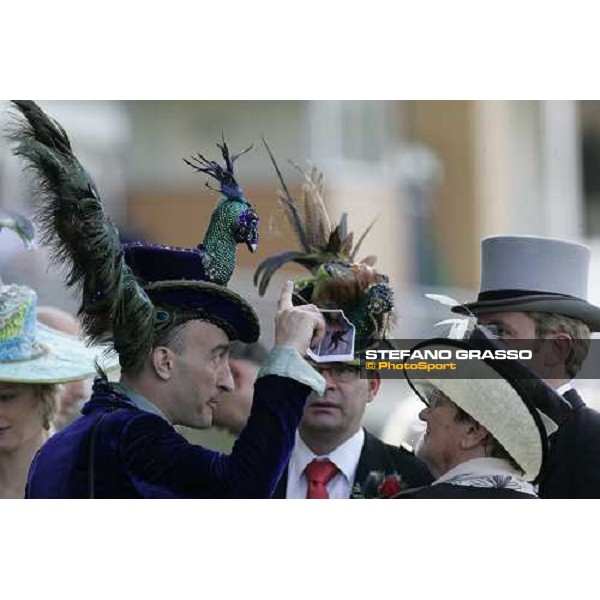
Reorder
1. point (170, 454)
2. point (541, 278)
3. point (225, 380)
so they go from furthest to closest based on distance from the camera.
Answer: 1. point (541, 278)
2. point (225, 380)
3. point (170, 454)

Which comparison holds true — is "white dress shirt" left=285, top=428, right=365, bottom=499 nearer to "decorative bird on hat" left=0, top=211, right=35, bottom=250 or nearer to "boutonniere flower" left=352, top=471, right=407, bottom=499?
"boutonniere flower" left=352, top=471, right=407, bottom=499

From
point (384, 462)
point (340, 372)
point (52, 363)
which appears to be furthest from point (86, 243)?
point (384, 462)

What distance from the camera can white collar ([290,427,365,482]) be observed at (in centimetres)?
504

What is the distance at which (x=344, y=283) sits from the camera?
503 centimetres

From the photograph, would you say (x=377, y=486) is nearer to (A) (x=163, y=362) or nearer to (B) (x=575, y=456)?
(B) (x=575, y=456)

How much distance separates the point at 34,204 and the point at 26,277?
266 mm

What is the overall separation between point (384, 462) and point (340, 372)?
0.32 meters

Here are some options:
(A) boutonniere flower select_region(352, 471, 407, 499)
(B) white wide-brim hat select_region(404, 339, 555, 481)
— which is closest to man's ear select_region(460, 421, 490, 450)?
(B) white wide-brim hat select_region(404, 339, 555, 481)

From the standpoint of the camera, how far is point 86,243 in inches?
189

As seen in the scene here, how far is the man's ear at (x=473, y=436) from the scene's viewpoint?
4789 millimetres

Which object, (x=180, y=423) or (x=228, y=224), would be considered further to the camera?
(x=228, y=224)

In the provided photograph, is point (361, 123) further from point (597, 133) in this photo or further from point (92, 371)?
point (92, 371)

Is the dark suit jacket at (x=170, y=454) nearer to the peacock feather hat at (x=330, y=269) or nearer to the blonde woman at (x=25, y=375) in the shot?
the blonde woman at (x=25, y=375)

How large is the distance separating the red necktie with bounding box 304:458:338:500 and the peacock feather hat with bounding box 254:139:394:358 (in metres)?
0.37
